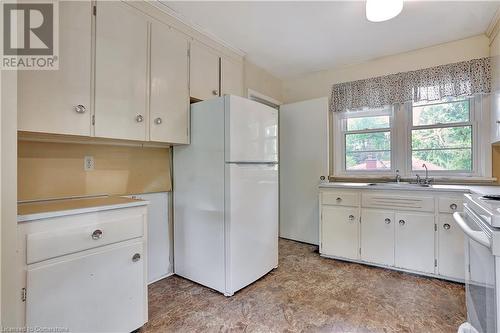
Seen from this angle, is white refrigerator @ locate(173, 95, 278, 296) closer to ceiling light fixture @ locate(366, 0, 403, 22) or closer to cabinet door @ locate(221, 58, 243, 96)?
cabinet door @ locate(221, 58, 243, 96)

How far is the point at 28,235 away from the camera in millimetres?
1156

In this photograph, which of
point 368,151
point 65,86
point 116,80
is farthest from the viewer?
point 368,151

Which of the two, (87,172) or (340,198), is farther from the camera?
(340,198)

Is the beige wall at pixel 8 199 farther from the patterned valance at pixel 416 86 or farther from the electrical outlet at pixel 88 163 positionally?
the patterned valance at pixel 416 86

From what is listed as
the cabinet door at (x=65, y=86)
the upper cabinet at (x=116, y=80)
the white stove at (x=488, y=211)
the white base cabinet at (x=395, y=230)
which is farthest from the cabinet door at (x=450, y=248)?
the cabinet door at (x=65, y=86)

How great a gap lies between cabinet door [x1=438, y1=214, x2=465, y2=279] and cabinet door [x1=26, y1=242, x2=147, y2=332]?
8.30 ft

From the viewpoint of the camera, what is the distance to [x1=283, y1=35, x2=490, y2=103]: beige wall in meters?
2.59

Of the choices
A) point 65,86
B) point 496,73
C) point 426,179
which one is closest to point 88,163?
point 65,86

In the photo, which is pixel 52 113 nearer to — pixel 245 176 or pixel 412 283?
pixel 245 176

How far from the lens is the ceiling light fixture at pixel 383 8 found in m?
1.78

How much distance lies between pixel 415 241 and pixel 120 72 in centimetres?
294

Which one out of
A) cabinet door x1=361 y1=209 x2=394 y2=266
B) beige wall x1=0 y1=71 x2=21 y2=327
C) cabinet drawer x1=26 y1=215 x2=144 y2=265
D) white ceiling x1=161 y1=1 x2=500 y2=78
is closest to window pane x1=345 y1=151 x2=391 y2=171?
cabinet door x1=361 y1=209 x2=394 y2=266

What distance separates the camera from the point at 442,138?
2.79m

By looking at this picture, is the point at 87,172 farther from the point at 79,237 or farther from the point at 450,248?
the point at 450,248
